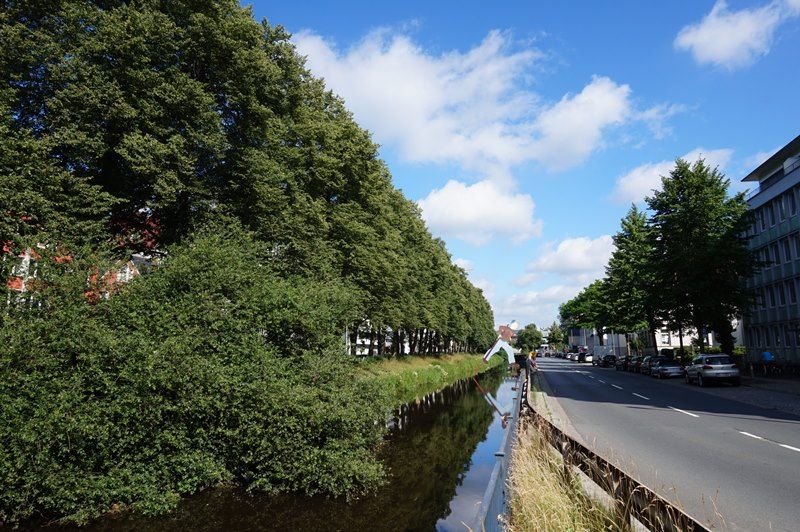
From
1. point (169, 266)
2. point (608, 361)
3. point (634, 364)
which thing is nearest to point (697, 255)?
point (634, 364)

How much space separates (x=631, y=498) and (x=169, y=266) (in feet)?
35.9

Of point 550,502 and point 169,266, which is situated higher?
point 169,266

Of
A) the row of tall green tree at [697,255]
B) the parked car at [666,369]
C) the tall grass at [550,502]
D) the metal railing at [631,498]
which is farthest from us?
the parked car at [666,369]

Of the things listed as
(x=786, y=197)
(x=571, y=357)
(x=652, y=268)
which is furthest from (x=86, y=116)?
(x=571, y=357)

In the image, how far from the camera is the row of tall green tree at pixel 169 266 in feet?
30.4

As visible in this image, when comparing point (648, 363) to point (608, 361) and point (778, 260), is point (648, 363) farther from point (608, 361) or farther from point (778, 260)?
point (608, 361)

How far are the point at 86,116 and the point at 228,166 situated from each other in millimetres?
5031

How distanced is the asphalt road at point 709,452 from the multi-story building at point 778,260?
2370 centimetres

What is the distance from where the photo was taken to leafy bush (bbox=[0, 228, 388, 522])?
28.9 ft

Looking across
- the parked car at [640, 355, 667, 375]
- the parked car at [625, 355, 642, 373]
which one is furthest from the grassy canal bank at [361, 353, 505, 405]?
the parked car at [625, 355, 642, 373]

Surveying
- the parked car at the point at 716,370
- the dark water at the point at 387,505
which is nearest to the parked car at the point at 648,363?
the parked car at the point at 716,370

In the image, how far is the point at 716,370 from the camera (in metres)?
26.8

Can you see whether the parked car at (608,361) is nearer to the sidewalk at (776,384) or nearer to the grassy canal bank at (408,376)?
the grassy canal bank at (408,376)

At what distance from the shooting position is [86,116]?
1603 centimetres
